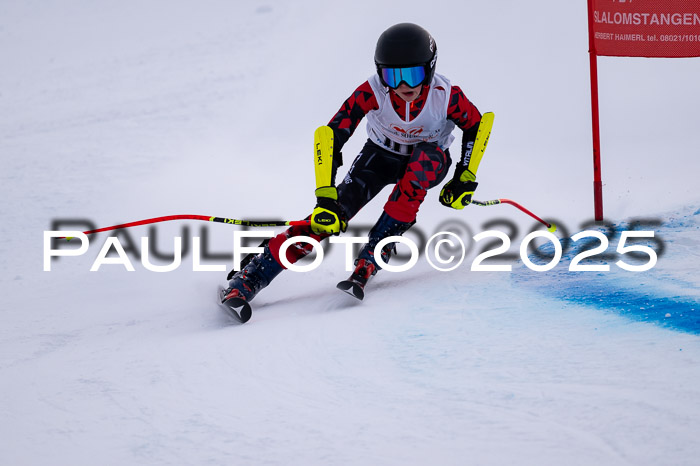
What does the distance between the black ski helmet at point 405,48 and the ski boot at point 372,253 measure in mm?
780

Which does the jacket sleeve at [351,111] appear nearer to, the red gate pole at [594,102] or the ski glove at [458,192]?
the ski glove at [458,192]

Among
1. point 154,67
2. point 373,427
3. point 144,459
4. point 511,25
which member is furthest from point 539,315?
point 154,67

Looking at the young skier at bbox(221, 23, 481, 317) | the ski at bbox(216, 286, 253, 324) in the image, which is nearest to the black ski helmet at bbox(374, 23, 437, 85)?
the young skier at bbox(221, 23, 481, 317)

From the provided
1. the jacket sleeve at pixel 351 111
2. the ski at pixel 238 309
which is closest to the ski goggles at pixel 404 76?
the jacket sleeve at pixel 351 111

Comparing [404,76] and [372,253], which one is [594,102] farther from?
[372,253]

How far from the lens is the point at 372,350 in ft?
8.94

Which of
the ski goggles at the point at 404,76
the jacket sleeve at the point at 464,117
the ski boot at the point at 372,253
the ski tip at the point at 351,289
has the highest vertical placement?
the ski goggles at the point at 404,76

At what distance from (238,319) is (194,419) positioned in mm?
1016

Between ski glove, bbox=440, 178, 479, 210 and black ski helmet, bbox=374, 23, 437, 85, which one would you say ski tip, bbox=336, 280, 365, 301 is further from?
black ski helmet, bbox=374, 23, 437, 85

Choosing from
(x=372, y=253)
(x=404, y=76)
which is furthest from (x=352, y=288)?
(x=404, y=76)

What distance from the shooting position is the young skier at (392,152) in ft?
10.7

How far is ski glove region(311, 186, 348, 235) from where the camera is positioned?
3318 millimetres

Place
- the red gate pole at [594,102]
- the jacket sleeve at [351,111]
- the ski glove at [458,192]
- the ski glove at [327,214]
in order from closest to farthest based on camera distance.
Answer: the ski glove at [327,214]
the jacket sleeve at [351,111]
the ski glove at [458,192]
the red gate pole at [594,102]

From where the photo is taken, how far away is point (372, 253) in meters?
3.55
